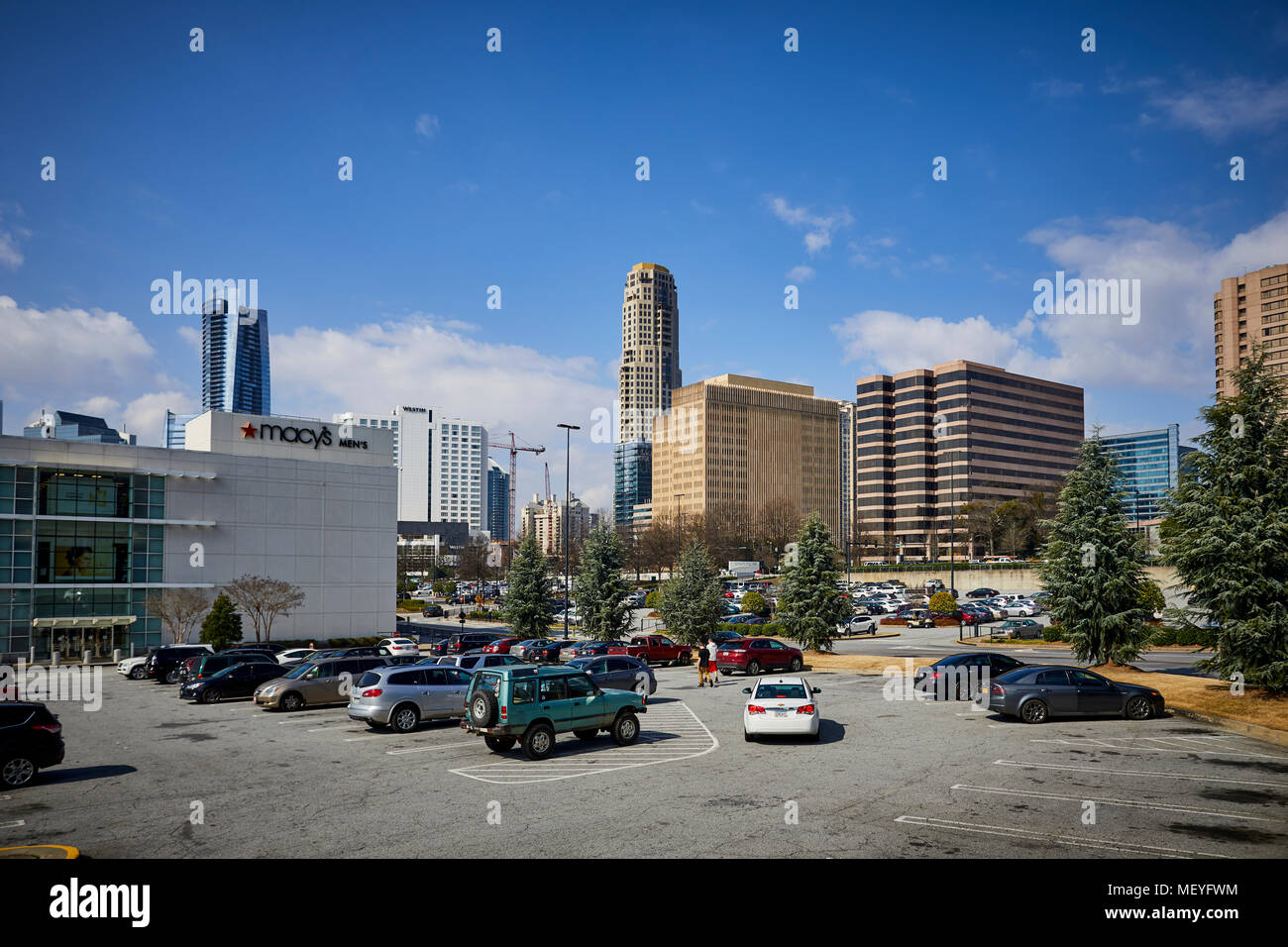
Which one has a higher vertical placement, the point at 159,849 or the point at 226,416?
the point at 226,416

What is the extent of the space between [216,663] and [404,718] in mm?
14129

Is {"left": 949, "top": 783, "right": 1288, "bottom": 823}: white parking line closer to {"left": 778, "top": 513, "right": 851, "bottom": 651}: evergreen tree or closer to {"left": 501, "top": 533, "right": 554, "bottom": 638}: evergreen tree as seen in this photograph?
{"left": 778, "top": 513, "right": 851, "bottom": 651}: evergreen tree

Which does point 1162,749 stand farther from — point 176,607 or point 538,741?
point 176,607

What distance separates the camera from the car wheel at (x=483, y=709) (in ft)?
57.5

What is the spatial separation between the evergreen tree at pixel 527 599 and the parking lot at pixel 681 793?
29.7 metres

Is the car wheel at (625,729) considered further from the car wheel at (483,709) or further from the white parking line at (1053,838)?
the white parking line at (1053,838)

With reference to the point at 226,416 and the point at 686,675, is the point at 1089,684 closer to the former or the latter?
the point at 686,675

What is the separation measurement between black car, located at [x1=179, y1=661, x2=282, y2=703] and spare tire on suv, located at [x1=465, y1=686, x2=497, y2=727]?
1620 cm

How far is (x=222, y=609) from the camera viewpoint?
48719mm

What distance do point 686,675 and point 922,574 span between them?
3344 inches

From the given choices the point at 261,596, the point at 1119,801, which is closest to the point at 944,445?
the point at 261,596

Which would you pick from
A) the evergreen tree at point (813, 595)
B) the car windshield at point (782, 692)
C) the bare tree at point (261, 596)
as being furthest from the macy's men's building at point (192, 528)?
the car windshield at point (782, 692)

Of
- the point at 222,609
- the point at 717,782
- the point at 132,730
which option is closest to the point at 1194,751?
the point at 717,782
